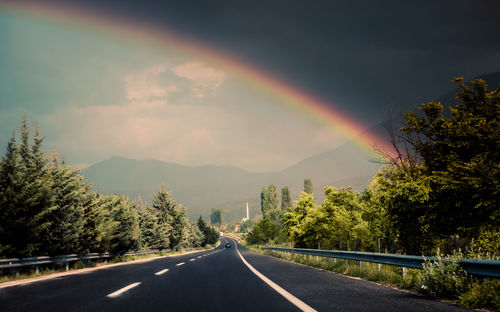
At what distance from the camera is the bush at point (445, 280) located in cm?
685

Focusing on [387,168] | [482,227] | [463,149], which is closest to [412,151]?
[387,168]

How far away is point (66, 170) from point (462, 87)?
22.1 m

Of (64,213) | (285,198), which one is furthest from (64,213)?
(285,198)

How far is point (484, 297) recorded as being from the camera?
5.90 meters

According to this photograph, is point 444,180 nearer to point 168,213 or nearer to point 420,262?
point 420,262

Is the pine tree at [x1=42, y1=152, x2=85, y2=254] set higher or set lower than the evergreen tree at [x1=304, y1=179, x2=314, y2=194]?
lower

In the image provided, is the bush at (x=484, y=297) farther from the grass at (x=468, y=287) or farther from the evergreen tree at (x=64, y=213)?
the evergreen tree at (x=64, y=213)

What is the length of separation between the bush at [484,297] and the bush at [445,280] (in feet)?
1.97

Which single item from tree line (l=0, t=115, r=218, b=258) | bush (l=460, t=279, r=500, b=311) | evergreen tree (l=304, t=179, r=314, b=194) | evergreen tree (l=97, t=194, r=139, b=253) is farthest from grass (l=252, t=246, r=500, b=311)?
evergreen tree (l=304, t=179, r=314, b=194)

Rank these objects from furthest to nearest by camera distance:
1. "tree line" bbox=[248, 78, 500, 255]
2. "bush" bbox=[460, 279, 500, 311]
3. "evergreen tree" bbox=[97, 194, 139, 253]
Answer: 1. "evergreen tree" bbox=[97, 194, 139, 253]
2. "tree line" bbox=[248, 78, 500, 255]
3. "bush" bbox=[460, 279, 500, 311]

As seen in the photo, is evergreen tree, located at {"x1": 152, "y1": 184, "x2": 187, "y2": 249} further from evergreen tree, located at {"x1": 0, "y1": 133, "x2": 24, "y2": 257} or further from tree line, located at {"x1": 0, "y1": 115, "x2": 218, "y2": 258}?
evergreen tree, located at {"x1": 0, "y1": 133, "x2": 24, "y2": 257}

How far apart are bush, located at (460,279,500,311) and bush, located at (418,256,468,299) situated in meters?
0.60

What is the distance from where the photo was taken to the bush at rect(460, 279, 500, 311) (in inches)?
224

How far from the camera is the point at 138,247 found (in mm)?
39781
